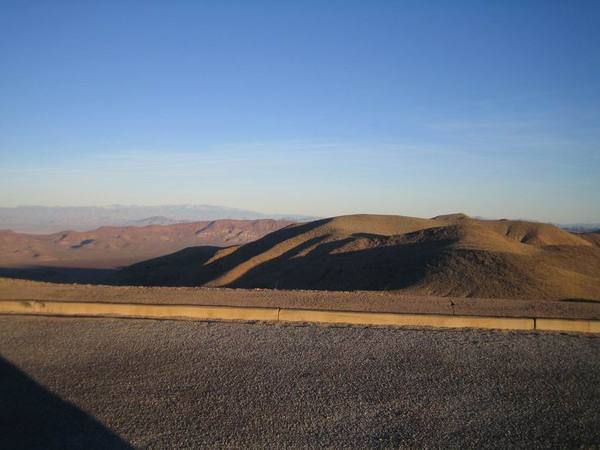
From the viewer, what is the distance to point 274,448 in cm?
526

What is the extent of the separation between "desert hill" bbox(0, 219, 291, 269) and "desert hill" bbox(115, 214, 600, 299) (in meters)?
28.7

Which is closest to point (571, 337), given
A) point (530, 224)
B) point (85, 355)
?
point (85, 355)

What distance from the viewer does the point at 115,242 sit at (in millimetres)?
92875

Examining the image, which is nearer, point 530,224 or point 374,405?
point 374,405

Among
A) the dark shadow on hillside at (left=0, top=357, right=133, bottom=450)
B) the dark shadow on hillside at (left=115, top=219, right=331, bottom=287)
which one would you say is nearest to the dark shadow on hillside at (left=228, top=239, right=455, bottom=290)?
the dark shadow on hillside at (left=115, top=219, right=331, bottom=287)

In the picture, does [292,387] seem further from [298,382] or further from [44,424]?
[44,424]

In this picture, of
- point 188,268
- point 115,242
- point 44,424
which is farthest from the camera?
point 115,242

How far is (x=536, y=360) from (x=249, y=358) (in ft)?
13.8

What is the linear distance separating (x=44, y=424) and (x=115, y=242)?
91598 mm

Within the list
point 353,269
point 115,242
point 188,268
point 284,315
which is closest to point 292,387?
point 284,315

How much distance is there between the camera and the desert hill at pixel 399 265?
19219 mm

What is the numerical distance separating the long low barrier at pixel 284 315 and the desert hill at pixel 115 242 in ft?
160

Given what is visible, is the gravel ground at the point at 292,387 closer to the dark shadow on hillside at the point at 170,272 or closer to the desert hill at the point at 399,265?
the desert hill at the point at 399,265

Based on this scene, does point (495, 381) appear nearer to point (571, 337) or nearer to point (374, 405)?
point (374, 405)
